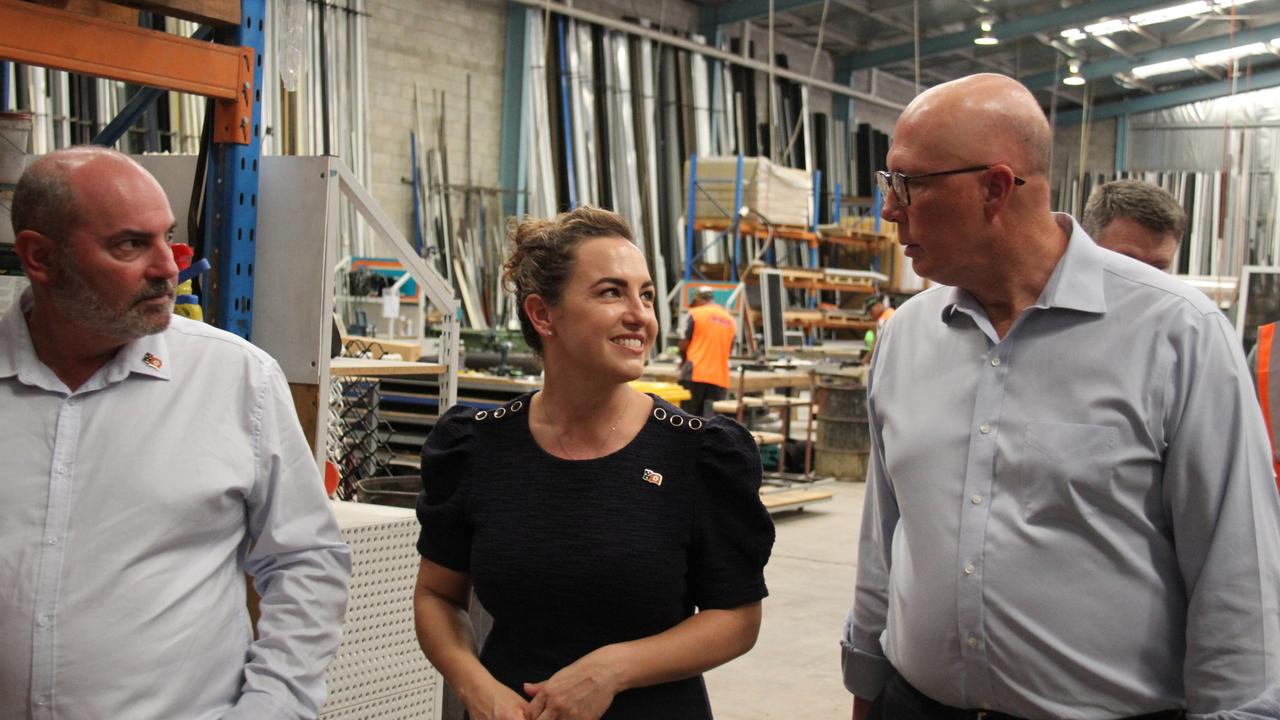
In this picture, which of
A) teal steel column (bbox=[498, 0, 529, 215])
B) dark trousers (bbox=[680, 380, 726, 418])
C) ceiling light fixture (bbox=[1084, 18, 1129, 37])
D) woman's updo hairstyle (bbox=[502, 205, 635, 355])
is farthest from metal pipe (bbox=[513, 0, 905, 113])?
woman's updo hairstyle (bbox=[502, 205, 635, 355])

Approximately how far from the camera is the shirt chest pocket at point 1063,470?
4.97ft

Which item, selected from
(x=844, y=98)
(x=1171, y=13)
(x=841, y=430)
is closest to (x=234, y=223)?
(x=841, y=430)

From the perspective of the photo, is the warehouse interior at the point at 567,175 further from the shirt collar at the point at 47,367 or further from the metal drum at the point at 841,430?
the shirt collar at the point at 47,367

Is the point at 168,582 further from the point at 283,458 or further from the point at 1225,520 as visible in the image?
the point at 1225,520

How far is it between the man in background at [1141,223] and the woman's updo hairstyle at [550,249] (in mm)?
1235

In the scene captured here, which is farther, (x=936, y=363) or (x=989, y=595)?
(x=936, y=363)

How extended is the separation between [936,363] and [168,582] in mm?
1127

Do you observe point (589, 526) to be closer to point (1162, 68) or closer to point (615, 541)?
point (615, 541)

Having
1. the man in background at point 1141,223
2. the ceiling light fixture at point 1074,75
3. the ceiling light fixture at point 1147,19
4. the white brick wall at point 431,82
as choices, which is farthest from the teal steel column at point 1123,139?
the man in background at point 1141,223

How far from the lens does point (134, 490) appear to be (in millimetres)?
1624

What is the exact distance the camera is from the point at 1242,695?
144cm

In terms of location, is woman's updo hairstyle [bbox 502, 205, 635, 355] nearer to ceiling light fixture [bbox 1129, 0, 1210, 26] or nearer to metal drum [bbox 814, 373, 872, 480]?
metal drum [bbox 814, 373, 872, 480]

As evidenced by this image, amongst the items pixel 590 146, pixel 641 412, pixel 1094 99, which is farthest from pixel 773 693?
pixel 1094 99

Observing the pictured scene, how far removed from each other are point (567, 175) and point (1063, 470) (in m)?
11.6
